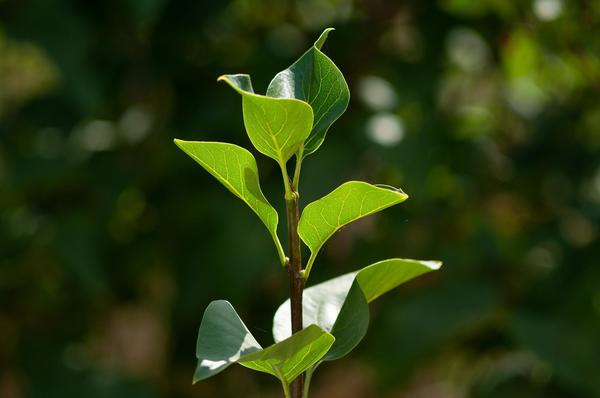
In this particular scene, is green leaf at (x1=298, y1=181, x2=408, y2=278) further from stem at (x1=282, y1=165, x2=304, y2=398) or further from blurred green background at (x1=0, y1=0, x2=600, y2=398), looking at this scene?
blurred green background at (x1=0, y1=0, x2=600, y2=398)

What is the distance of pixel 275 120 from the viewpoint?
30 centimetres

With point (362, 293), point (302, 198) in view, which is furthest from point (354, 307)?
point (302, 198)

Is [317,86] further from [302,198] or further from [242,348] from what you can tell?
[302,198]

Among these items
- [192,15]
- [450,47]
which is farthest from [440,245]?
[192,15]

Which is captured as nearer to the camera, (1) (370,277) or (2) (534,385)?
(1) (370,277)

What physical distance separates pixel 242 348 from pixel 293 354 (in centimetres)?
2

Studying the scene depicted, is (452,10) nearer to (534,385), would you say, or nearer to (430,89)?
(430,89)

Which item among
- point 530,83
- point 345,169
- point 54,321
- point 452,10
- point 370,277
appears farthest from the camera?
point 530,83

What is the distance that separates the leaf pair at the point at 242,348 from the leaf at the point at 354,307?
2 centimetres

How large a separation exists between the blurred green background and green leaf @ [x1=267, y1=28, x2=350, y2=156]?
0.66 m

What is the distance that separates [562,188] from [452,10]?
0.26 meters

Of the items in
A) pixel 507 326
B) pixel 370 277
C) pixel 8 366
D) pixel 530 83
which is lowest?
pixel 8 366

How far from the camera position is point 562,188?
3.92ft

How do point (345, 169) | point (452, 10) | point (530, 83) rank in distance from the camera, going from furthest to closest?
point (530, 83) < point (452, 10) < point (345, 169)
